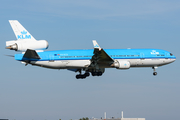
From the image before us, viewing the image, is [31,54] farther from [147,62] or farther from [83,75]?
[147,62]

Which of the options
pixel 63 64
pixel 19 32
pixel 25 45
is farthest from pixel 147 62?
pixel 19 32

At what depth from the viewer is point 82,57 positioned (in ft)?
220

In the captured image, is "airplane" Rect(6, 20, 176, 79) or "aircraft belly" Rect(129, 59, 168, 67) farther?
"aircraft belly" Rect(129, 59, 168, 67)

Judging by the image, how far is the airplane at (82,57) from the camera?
62.9 meters

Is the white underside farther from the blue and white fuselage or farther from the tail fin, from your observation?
the tail fin

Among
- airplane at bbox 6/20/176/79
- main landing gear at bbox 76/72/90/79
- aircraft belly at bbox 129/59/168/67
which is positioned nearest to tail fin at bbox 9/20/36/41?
airplane at bbox 6/20/176/79

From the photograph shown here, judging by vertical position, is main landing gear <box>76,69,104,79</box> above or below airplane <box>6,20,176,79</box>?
below

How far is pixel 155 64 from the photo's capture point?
72.2 meters

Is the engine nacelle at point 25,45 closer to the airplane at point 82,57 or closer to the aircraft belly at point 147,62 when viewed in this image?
the airplane at point 82,57

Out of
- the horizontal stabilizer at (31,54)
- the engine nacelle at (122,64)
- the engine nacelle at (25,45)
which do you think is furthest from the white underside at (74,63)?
the engine nacelle at (25,45)

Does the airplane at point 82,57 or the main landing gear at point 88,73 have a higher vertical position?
the airplane at point 82,57

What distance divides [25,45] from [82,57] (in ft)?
38.1

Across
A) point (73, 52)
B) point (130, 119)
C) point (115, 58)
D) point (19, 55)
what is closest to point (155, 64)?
point (115, 58)

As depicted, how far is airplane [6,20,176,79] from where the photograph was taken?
62938 millimetres
